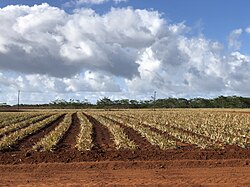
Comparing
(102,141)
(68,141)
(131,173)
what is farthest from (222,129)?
(131,173)

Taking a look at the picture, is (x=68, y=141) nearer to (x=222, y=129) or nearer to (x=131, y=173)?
(x=131, y=173)

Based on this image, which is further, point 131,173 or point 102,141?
point 102,141

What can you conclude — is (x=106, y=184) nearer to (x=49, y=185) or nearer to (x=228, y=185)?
(x=49, y=185)

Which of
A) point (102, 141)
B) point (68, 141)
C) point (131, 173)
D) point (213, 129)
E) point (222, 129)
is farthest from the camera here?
point (222, 129)

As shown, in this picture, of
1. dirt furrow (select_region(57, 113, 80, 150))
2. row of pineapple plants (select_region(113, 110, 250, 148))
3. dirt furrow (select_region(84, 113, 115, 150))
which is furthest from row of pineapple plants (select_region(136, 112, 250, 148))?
dirt furrow (select_region(57, 113, 80, 150))

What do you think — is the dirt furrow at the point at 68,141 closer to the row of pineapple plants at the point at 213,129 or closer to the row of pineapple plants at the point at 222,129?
the row of pineapple plants at the point at 213,129

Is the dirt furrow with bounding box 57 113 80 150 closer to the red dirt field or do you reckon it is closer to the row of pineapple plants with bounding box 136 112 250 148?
the red dirt field

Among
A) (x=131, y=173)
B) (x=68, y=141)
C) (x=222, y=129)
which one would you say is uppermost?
(x=222, y=129)

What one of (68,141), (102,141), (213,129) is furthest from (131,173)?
(213,129)

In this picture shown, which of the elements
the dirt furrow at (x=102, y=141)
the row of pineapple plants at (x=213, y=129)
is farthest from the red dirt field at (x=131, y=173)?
the row of pineapple plants at (x=213, y=129)

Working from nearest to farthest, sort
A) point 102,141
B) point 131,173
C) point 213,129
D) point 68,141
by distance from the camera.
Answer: point 131,173 < point 68,141 < point 102,141 < point 213,129

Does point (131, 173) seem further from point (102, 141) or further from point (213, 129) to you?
point (213, 129)

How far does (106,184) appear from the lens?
38.0ft

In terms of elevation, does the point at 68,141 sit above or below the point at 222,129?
below
